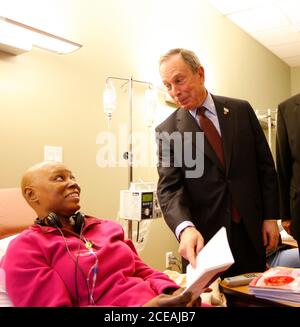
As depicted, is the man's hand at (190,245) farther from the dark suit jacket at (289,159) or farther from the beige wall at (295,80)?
the beige wall at (295,80)

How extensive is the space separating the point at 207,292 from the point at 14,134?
50.9 inches

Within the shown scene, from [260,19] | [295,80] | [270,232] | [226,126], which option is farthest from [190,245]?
[295,80]

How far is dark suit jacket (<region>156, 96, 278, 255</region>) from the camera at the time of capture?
1.53 metres

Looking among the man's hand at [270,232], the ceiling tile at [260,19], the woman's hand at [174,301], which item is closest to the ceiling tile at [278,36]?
the ceiling tile at [260,19]

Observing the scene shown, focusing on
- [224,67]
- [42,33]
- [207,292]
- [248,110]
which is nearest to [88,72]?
[42,33]

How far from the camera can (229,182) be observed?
1536 mm

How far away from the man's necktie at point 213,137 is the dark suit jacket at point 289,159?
1.66 feet

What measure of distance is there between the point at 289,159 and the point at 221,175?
2.02 feet

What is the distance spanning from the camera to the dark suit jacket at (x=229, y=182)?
1.53m

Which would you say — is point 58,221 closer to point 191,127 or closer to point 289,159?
point 191,127

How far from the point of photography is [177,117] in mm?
1702

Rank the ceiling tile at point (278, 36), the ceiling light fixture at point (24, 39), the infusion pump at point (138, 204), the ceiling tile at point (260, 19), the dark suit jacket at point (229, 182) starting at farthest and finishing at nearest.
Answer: the ceiling tile at point (278, 36), the ceiling tile at point (260, 19), the infusion pump at point (138, 204), the ceiling light fixture at point (24, 39), the dark suit jacket at point (229, 182)

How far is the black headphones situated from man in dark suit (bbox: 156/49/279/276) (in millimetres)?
355
